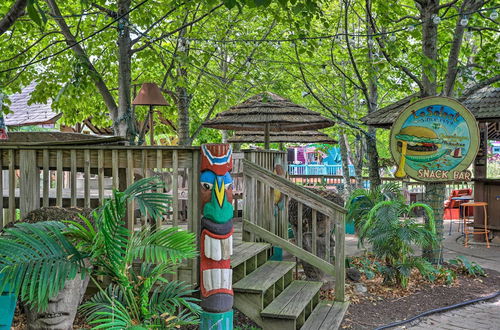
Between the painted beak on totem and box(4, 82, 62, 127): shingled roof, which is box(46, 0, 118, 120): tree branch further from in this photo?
box(4, 82, 62, 127): shingled roof

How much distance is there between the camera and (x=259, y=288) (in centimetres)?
519

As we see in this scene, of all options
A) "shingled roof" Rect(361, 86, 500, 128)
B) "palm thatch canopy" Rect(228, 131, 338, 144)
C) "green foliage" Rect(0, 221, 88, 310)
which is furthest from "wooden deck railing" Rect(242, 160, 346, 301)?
"palm thatch canopy" Rect(228, 131, 338, 144)

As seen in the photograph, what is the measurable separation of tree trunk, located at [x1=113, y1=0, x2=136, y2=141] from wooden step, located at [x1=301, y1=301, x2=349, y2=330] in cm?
409

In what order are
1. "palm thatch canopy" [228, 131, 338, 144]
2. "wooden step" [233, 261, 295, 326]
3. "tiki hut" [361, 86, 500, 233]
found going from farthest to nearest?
"palm thatch canopy" [228, 131, 338, 144], "tiki hut" [361, 86, 500, 233], "wooden step" [233, 261, 295, 326]

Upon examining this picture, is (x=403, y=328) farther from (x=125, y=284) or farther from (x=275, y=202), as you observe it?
(x=125, y=284)

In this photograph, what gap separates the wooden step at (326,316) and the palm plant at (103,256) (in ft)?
7.00

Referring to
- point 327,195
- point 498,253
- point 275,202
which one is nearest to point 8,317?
point 275,202

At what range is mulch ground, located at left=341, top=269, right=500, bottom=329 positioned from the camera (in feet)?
20.4

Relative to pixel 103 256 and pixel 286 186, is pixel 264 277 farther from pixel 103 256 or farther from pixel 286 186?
pixel 103 256

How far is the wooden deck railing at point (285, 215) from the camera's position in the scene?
6.15 meters

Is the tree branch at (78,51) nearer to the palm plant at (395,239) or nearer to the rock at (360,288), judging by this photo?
the palm plant at (395,239)

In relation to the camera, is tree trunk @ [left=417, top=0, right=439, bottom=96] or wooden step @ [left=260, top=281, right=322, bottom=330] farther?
tree trunk @ [left=417, top=0, right=439, bottom=96]

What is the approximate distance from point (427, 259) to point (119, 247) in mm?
6544

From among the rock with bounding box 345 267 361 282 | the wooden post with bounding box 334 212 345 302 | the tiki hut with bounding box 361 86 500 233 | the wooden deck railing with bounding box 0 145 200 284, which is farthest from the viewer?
the tiki hut with bounding box 361 86 500 233
